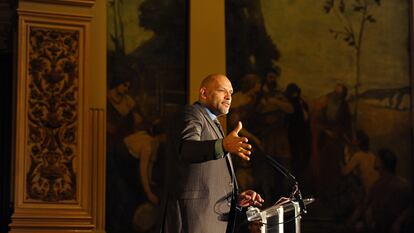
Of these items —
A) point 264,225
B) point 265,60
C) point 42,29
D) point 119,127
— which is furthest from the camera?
point 265,60

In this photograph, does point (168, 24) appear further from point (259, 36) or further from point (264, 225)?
point (264, 225)

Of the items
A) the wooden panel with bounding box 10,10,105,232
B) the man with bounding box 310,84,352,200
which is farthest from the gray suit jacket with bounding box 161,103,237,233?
the man with bounding box 310,84,352,200

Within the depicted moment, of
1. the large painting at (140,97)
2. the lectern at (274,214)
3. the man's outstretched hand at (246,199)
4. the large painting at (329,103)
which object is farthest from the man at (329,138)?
the man's outstretched hand at (246,199)

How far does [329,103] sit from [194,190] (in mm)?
5237

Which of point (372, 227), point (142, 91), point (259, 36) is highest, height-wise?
point (259, 36)

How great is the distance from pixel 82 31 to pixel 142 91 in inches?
66.1

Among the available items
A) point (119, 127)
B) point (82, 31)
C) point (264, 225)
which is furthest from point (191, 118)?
point (119, 127)

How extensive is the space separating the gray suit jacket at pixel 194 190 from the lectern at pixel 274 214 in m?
0.24

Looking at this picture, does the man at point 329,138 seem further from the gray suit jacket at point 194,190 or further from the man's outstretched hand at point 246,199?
the gray suit jacket at point 194,190

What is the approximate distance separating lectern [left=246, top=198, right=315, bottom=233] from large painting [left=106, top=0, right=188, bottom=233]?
3756mm

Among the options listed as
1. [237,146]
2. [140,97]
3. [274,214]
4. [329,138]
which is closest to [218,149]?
[237,146]

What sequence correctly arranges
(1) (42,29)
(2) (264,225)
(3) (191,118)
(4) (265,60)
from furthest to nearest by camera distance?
(4) (265,60), (1) (42,29), (2) (264,225), (3) (191,118)

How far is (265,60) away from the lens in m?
9.74

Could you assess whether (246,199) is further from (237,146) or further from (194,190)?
(237,146)
